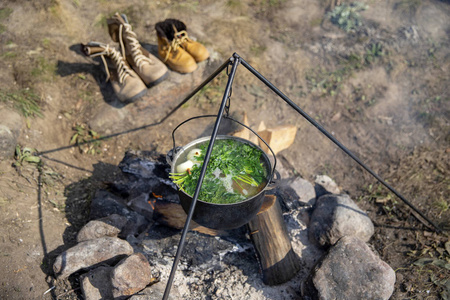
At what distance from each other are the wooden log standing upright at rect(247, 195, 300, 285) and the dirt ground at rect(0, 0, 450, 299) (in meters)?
1.08

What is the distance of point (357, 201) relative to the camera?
156 inches

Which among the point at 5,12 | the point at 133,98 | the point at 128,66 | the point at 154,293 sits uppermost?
the point at 5,12

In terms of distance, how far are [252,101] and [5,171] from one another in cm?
363

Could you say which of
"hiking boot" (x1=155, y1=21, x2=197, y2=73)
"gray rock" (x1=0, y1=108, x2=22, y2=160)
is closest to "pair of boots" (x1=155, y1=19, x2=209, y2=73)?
"hiking boot" (x1=155, y1=21, x2=197, y2=73)

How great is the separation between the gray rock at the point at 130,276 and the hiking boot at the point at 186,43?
3.52 m

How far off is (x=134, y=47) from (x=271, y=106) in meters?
2.44

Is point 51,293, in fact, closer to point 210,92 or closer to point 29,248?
point 29,248

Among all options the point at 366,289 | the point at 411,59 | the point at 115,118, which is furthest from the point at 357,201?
the point at 115,118

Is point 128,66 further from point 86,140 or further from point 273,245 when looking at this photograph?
point 273,245

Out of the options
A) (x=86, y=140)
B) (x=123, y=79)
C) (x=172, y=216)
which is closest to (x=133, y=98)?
(x=123, y=79)

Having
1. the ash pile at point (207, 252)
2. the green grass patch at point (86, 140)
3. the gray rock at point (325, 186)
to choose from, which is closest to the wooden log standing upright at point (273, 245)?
the ash pile at point (207, 252)

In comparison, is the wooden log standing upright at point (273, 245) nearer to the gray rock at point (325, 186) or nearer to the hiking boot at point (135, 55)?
the gray rock at point (325, 186)

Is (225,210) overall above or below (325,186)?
above

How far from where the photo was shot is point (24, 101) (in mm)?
4141
